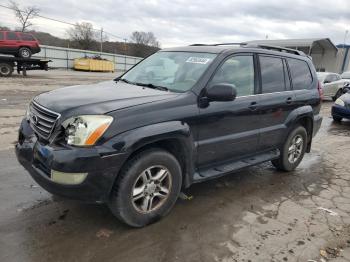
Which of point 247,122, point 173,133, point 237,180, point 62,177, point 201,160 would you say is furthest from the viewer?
point 237,180

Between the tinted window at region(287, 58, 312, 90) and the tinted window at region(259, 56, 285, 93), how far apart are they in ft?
1.05

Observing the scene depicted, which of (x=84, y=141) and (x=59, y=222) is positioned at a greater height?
(x=84, y=141)

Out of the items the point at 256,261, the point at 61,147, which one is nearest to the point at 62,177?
the point at 61,147

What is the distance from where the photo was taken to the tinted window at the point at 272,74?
470cm

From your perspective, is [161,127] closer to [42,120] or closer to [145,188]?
[145,188]

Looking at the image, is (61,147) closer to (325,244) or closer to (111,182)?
(111,182)

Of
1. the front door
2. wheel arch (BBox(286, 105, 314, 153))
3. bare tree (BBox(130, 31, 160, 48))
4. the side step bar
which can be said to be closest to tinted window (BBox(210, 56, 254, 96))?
the front door

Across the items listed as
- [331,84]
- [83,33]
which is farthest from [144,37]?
[331,84]

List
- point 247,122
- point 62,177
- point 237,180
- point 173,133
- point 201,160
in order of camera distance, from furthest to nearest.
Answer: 1. point 237,180
2. point 247,122
3. point 201,160
4. point 173,133
5. point 62,177

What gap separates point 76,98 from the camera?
11.4 feet

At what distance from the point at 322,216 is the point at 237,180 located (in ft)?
4.34

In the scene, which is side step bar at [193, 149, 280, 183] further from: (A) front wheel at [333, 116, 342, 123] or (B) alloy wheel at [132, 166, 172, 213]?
(A) front wheel at [333, 116, 342, 123]

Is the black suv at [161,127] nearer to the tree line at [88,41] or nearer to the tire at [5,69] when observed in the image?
the tire at [5,69]

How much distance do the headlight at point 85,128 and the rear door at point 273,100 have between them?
7.58ft
